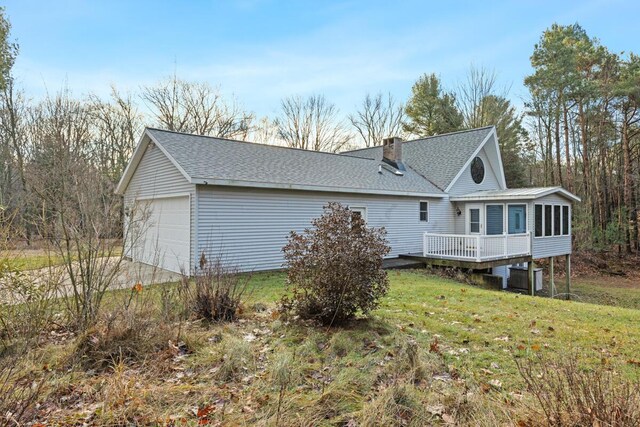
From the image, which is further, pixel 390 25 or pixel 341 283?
pixel 390 25

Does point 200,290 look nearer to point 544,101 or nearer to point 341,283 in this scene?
point 341,283

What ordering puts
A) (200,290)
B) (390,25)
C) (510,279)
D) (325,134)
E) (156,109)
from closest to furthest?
(200,290)
(390,25)
(510,279)
(156,109)
(325,134)

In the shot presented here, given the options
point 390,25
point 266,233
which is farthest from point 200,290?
point 390,25

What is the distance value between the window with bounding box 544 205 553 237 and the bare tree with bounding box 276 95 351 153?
18.8 m

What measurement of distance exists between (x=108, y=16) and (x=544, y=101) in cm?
2477

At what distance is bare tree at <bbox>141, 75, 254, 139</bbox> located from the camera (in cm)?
2749

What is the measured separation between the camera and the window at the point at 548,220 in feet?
50.9

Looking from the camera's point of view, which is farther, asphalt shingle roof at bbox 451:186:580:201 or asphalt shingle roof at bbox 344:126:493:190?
asphalt shingle roof at bbox 344:126:493:190

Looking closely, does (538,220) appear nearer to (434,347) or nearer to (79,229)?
(434,347)

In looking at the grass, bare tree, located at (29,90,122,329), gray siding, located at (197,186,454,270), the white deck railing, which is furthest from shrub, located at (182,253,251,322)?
the grass

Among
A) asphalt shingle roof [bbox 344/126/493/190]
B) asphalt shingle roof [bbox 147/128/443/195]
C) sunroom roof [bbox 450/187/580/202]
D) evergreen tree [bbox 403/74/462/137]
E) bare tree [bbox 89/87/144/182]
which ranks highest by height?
evergreen tree [bbox 403/74/462/137]

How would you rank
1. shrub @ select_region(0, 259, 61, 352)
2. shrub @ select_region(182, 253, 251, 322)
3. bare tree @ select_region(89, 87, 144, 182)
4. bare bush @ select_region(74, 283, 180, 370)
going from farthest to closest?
bare tree @ select_region(89, 87, 144, 182), shrub @ select_region(182, 253, 251, 322), shrub @ select_region(0, 259, 61, 352), bare bush @ select_region(74, 283, 180, 370)

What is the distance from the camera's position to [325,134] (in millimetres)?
31594

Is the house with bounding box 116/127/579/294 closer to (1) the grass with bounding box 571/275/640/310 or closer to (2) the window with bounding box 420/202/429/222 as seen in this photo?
(2) the window with bounding box 420/202/429/222
